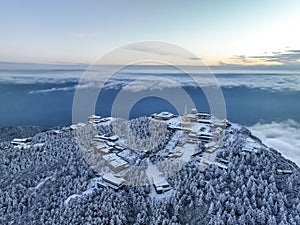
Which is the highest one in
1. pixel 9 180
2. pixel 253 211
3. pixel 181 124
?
pixel 181 124

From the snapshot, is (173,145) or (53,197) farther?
(173,145)

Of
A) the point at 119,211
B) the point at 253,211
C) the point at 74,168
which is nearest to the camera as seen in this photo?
the point at 253,211

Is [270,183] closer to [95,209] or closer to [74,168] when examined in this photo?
[95,209]

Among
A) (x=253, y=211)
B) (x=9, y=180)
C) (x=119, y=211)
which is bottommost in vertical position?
(x=9, y=180)

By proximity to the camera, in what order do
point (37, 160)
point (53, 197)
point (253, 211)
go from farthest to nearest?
point (37, 160), point (53, 197), point (253, 211)

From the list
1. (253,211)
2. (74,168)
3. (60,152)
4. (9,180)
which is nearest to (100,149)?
(74,168)

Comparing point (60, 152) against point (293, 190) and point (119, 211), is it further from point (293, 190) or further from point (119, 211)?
point (293, 190)

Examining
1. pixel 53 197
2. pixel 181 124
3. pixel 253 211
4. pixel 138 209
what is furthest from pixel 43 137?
pixel 253 211

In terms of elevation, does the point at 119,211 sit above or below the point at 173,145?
below

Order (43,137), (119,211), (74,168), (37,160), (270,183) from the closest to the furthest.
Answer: (119,211)
(270,183)
(74,168)
(37,160)
(43,137)
